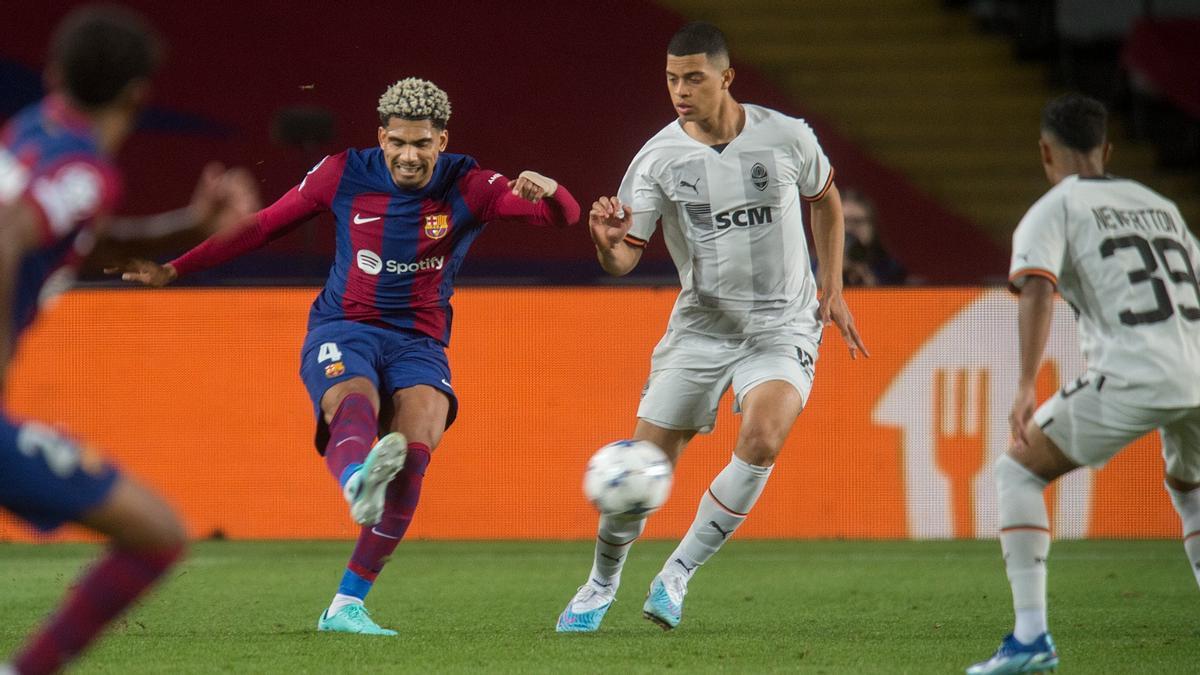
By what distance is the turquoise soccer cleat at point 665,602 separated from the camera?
232 inches

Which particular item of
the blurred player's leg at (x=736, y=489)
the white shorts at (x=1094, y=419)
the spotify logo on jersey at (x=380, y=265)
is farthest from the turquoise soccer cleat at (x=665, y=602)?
the white shorts at (x=1094, y=419)

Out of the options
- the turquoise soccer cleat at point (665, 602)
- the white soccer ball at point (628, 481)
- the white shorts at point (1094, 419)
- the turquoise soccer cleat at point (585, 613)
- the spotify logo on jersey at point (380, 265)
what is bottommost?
the turquoise soccer cleat at point (585, 613)

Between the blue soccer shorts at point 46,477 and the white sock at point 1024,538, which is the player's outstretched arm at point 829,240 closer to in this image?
the white sock at point 1024,538

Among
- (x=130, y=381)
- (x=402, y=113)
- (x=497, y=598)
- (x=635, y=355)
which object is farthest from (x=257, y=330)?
(x=402, y=113)

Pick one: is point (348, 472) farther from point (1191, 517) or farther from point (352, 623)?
point (1191, 517)

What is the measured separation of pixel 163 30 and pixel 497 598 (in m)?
8.86

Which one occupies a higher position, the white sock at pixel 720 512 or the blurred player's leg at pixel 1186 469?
the blurred player's leg at pixel 1186 469

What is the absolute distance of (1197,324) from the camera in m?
4.72

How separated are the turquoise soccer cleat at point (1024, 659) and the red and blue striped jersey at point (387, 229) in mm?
2323

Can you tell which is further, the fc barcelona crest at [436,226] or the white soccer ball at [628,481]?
the fc barcelona crest at [436,226]

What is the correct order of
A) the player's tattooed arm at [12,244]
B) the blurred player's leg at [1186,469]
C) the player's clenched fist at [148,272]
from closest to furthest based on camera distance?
the player's tattooed arm at [12,244] → the blurred player's leg at [1186,469] → the player's clenched fist at [148,272]

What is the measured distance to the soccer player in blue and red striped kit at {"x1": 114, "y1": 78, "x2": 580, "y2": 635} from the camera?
591 centimetres

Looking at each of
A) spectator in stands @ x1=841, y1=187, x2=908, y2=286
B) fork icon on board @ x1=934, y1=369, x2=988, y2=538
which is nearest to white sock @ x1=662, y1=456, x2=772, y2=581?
fork icon on board @ x1=934, y1=369, x2=988, y2=538

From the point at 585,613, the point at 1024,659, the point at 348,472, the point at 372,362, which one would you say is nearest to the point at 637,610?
the point at 585,613
